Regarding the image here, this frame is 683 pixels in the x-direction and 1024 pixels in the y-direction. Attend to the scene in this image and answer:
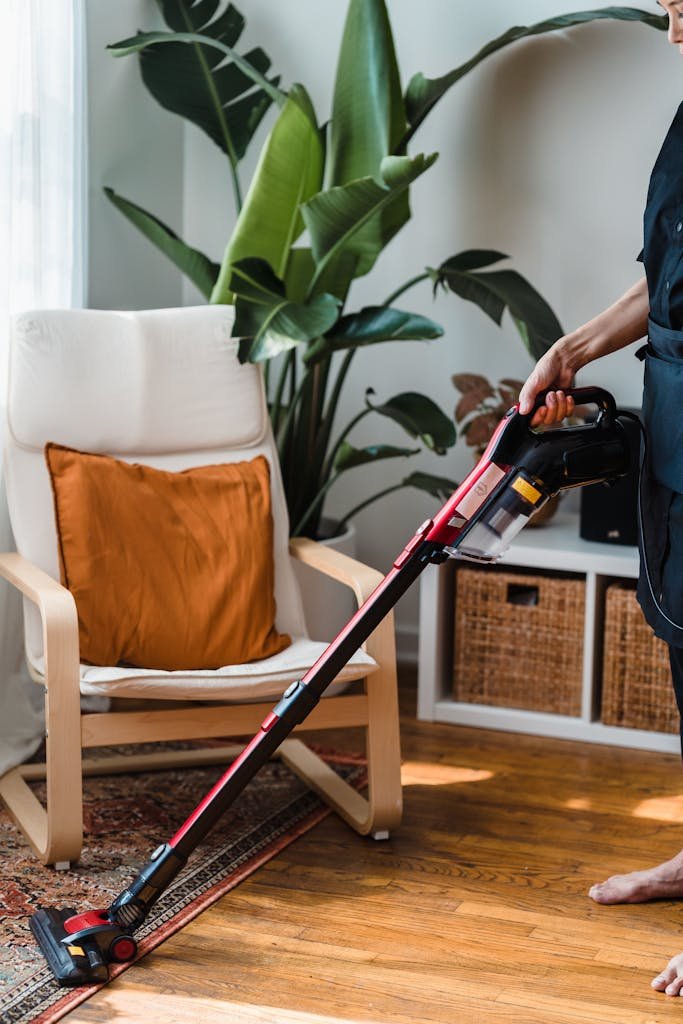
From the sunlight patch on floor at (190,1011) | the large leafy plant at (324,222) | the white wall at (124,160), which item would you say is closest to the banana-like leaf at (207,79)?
the large leafy plant at (324,222)

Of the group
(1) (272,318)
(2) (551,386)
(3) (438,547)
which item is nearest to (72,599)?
(3) (438,547)

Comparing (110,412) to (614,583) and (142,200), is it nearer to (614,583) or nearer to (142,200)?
(142,200)

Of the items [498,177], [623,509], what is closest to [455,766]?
[623,509]

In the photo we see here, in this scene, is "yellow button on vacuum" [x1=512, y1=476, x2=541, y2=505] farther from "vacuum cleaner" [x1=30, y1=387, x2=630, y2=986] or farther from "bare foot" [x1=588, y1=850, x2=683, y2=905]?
"bare foot" [x1=588, y1=850, x2=683, y2=905]

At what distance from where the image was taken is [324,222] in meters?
2.82

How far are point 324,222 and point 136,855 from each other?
1318mm

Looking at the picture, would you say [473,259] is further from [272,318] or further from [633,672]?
[633,672]

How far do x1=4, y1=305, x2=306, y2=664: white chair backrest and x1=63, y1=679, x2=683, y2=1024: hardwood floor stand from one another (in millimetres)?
540

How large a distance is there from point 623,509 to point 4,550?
4.50 feet

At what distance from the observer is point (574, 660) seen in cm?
312

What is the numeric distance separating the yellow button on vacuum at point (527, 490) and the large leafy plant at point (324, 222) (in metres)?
0.80

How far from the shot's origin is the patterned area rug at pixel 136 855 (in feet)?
6.56

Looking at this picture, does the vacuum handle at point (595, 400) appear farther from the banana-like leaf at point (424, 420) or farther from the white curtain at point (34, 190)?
the white curtain at point (34, 190)

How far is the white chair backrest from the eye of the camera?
8.54 feet
